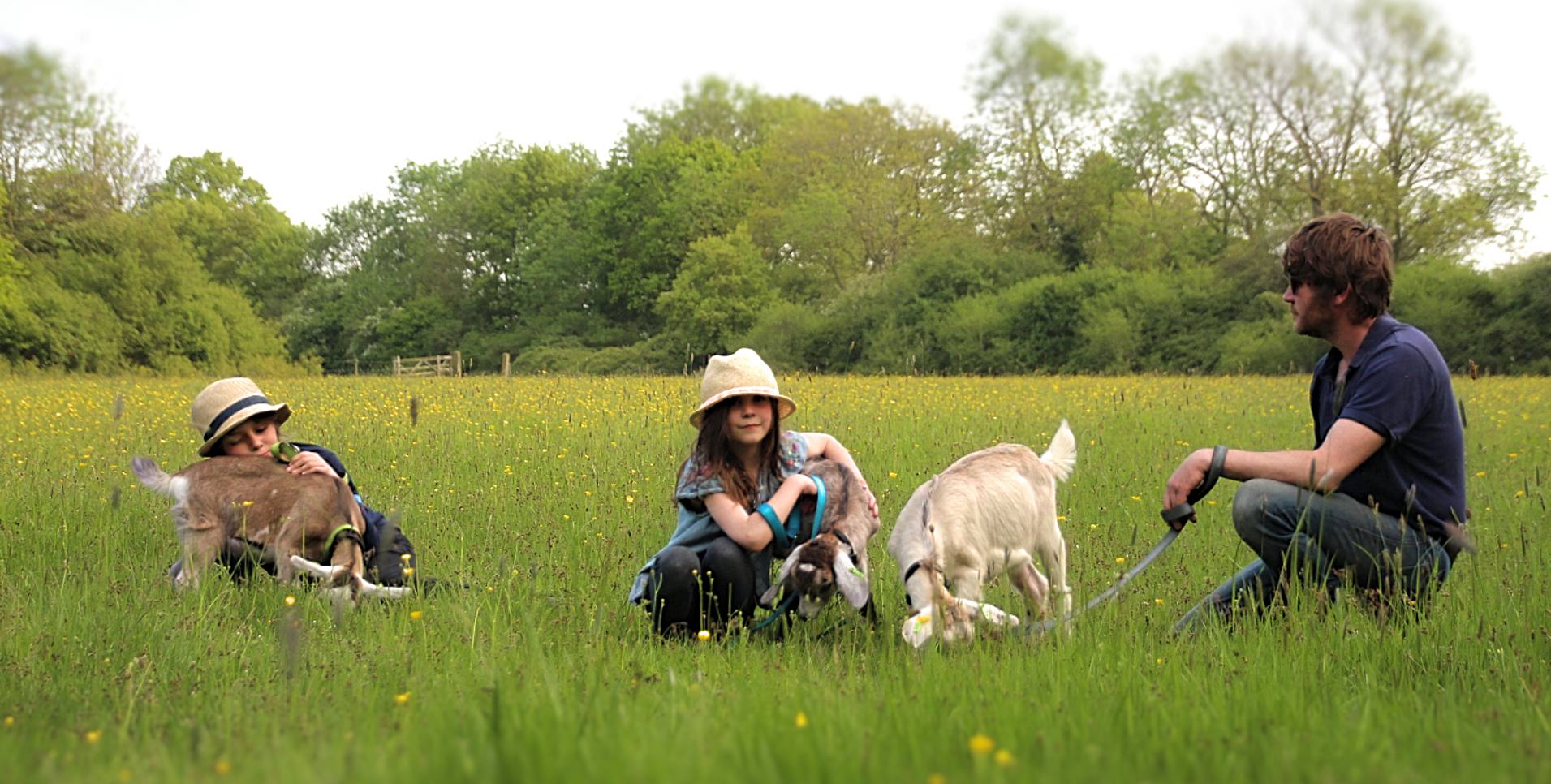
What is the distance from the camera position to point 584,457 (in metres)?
8.57

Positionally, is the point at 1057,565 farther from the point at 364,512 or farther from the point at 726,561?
the point at 364,512

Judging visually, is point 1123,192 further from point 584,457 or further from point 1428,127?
point 584,457

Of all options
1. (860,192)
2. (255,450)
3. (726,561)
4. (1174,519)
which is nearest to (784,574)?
(726,561)

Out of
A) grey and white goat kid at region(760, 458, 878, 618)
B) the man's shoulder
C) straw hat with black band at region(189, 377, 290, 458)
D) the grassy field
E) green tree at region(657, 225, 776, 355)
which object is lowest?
the grassy field

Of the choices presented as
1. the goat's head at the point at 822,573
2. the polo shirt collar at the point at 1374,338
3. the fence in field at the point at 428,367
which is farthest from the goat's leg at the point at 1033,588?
the fence in field at the point at 428,367

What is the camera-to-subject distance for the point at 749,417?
13.7 feet

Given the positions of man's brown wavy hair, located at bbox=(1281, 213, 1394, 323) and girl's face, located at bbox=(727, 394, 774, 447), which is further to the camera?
girl's face, located at bbox=(727, 394, 774, 447)

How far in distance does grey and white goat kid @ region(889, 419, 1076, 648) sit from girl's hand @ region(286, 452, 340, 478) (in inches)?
108

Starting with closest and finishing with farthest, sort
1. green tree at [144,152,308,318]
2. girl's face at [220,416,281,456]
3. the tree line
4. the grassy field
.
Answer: the grassy field, girl's face at [220,416,281,456], the tree line, green tree at [144,152,308,318]

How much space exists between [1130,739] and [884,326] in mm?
35197

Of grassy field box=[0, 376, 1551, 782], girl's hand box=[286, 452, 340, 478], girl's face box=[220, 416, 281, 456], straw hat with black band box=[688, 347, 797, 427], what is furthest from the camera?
girl's face box=[220, 416, 281, 456]

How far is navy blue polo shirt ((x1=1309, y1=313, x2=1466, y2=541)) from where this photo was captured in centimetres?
368

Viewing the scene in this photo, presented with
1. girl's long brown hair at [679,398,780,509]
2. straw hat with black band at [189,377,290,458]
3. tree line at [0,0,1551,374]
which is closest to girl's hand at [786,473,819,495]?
girl's long brown hair at [679,398,780,509]

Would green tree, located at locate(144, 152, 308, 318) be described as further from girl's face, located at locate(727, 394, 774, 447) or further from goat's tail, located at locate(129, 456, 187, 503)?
girl's face, located at locate(727, 394, 774, 447)
